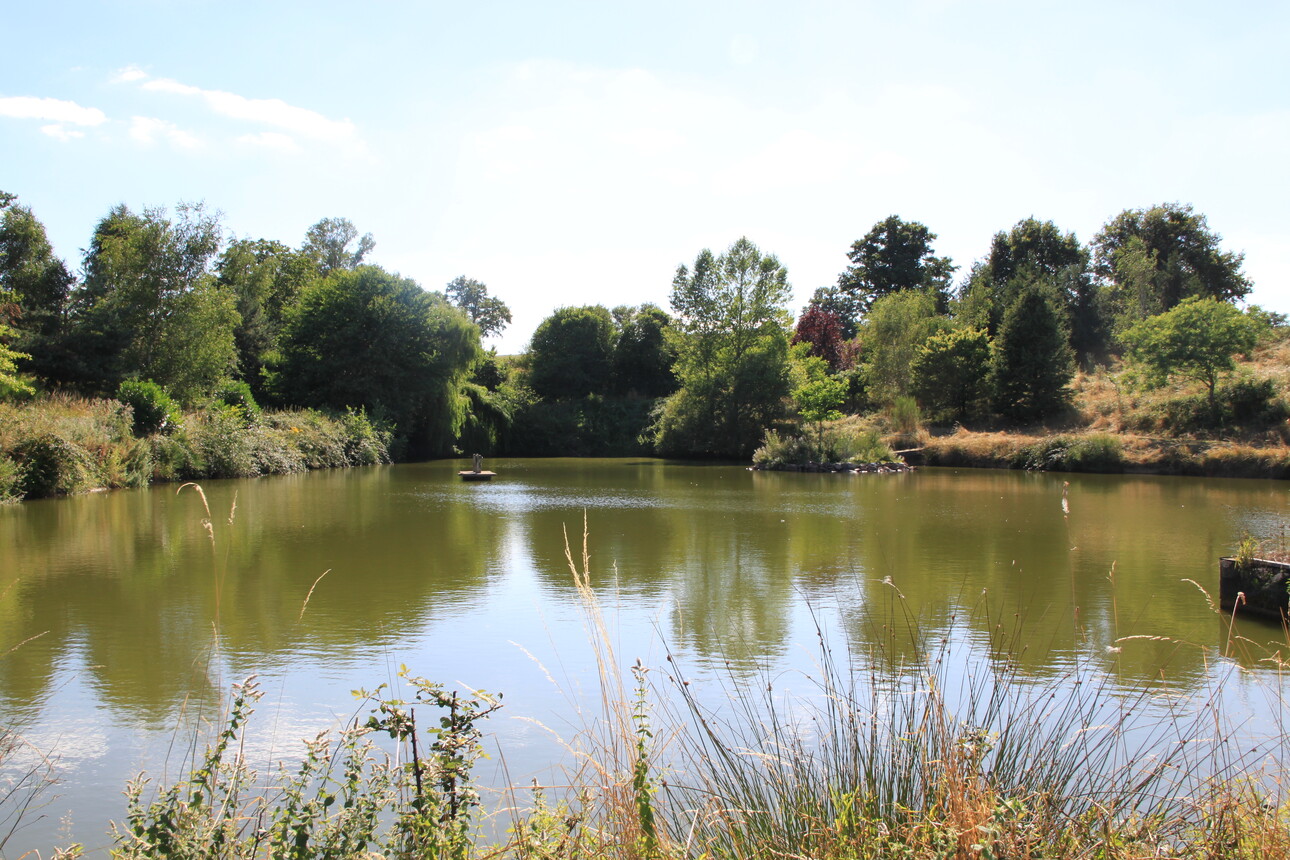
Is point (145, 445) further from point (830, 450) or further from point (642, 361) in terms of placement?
point (642, 361)

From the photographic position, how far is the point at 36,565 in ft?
29.5

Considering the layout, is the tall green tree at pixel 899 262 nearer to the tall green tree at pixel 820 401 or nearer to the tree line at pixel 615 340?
the tree line at pixel 615 340

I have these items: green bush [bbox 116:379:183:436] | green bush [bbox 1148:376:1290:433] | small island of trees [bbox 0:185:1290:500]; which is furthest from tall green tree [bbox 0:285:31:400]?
green bush [bbox 1148:376:1290:433]

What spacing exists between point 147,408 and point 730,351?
19.6 metres

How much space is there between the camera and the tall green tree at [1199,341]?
2431cm

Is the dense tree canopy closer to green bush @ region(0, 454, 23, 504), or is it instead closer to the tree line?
the tree line

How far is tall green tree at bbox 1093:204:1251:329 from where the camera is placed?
1382 inches

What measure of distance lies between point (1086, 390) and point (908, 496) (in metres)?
16.2

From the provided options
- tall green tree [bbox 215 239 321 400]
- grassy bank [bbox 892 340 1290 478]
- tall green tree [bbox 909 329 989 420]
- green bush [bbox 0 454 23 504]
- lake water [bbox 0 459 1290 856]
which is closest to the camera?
lake water [bbox 0 459 1290 856]

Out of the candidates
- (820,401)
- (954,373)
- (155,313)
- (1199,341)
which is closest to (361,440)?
(155,313)

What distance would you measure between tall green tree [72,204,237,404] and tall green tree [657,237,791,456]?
15955 mm

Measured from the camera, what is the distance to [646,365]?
1671 inches

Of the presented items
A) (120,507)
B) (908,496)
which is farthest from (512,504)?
(908,496)

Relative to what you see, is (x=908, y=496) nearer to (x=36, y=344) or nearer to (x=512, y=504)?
(x=512, y=504)
